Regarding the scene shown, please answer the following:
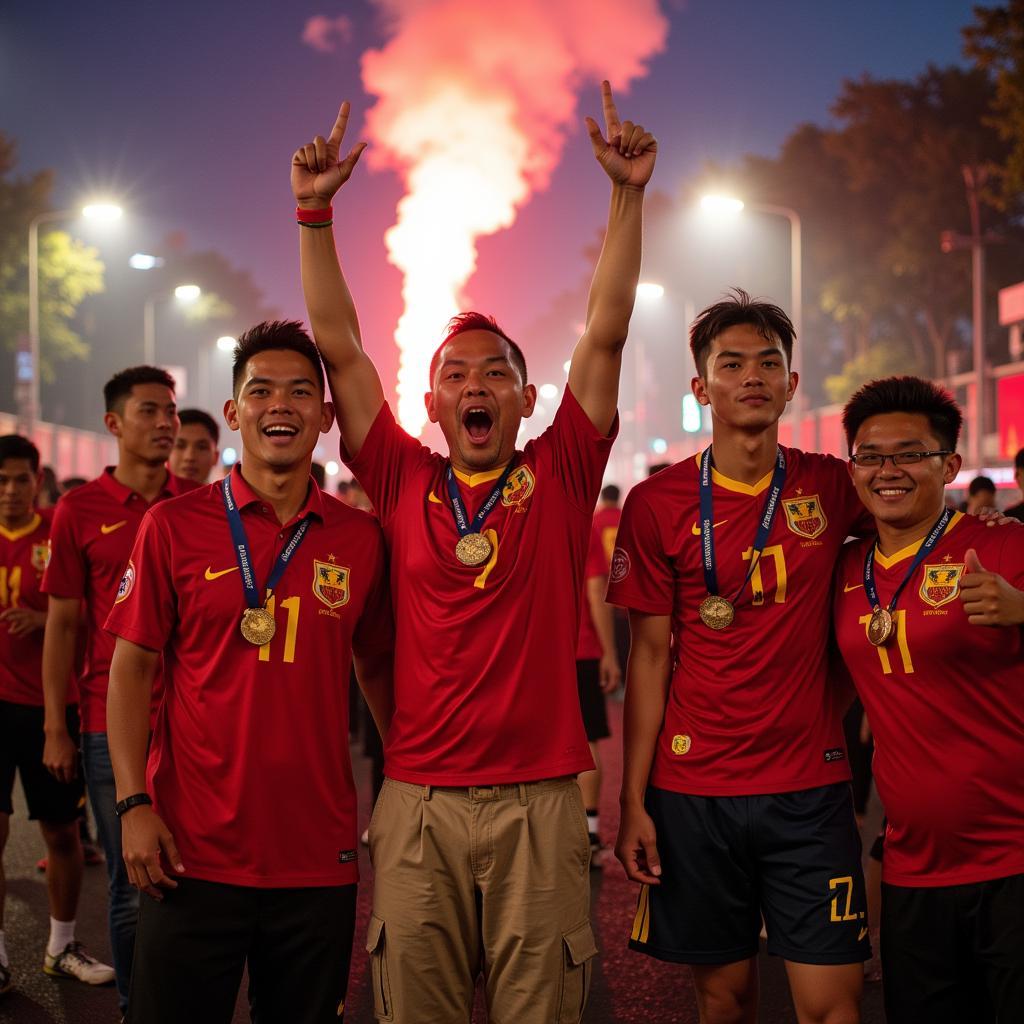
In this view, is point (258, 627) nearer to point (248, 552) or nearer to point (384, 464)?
point (248, 552)

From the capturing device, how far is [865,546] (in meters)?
4.05

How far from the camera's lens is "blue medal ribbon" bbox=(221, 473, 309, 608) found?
3.65 m

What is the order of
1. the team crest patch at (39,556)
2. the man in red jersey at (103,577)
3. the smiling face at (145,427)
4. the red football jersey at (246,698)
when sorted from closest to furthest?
the red football jersey at (246,698) → the man in red jersey at (103,577) → the smiling face at (145,427) → the team crest patch at (39,556)

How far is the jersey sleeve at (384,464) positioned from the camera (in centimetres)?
405

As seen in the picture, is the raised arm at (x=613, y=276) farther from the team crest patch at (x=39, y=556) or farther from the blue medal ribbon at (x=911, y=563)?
the team crest patch at (x=39, y=556)

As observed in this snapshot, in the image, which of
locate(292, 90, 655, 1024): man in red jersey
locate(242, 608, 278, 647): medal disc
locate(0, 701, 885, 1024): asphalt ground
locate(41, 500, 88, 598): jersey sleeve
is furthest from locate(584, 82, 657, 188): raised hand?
locate(0, 701, 885, 1024): asphalt ground

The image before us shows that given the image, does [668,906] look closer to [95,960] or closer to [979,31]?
[95,960]

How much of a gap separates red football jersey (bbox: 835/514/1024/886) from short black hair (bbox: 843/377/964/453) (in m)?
0.41

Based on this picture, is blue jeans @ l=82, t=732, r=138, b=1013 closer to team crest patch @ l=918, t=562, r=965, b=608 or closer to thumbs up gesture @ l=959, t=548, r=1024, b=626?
team crest patch @ l=918, t=562, r=965, b=608

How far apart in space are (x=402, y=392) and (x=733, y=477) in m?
4.17

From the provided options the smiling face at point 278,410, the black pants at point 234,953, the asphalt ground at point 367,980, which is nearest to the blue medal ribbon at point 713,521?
the smiling face at point 278,410

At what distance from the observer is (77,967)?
5.79 meters

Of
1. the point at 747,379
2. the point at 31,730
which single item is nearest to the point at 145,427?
the point at 31,730

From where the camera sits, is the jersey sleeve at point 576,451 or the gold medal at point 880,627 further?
the jersey sleeve at point 576,451
